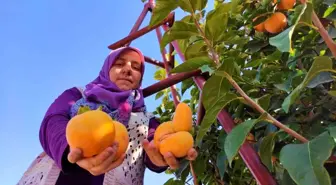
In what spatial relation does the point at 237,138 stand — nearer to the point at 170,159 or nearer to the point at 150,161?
the point at 170,159

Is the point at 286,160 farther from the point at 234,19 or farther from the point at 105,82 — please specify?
the point at 105,82

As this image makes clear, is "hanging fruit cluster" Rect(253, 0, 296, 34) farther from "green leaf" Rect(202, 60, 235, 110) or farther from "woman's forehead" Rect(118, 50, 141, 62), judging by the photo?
"woman's forehead" Rect(118, 50, 141, 62)

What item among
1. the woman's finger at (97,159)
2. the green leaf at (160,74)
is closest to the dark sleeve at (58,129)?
the woman's finger at (97,159)

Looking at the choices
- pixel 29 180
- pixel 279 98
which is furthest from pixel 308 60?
pixel 29 180

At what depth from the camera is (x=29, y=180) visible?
117 cm

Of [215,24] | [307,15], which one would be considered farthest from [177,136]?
[307,15]

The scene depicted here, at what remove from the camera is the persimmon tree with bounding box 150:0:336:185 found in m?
0.73

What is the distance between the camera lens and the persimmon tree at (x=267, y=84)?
73cm

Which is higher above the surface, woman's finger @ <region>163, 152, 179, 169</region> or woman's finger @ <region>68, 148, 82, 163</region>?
woman's finger @ <region>68, 148, 82, 163</region>

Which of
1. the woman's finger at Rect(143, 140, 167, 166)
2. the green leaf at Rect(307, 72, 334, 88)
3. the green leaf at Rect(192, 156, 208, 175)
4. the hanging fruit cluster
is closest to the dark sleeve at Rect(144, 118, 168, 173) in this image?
the green leaf at Rect(192, 156, 208, 175)

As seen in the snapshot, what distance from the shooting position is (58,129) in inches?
42.1

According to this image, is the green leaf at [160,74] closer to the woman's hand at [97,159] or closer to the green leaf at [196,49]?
the green leaf at [196,49]

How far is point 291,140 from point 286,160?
17.2 inches

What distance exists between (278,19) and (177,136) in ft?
1.61
